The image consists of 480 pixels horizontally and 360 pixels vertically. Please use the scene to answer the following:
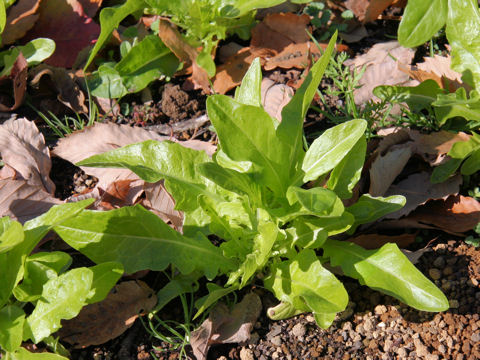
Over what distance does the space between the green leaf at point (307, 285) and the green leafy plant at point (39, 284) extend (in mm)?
585

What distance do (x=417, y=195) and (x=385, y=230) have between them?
0.20m

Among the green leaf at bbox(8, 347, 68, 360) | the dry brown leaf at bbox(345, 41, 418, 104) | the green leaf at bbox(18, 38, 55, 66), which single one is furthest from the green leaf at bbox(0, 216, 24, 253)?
the dry brown leaf at bbox(345, 41, 418, 104)

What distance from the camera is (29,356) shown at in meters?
1.96

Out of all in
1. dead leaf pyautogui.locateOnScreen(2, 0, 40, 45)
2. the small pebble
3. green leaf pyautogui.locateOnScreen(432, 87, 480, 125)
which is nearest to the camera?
the small pebble

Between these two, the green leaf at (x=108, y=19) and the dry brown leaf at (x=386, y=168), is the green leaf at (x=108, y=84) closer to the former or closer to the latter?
the green leaf at (x=108, y=19)

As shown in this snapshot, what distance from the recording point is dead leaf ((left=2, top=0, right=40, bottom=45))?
3.25 metres

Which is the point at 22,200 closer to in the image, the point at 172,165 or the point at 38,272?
the point at 38,272

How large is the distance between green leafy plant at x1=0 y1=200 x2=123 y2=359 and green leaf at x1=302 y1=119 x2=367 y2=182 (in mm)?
780

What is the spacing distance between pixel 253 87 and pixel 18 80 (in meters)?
1.44

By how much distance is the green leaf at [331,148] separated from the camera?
1998 mm

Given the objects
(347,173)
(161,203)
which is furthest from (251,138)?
(161,203)

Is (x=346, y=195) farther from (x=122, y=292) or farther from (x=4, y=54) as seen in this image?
(x=4, y=54)

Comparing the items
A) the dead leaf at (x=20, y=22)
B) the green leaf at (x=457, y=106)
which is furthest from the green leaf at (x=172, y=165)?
the dead leaf at (x=20, y=22)

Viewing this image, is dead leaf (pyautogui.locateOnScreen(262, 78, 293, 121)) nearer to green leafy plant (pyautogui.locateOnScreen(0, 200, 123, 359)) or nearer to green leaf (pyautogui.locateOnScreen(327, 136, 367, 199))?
green leaf (pyautogui.locateOnScreen(327, 136, 367, 199))
